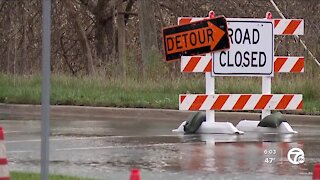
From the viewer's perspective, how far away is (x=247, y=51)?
15367 millimetres

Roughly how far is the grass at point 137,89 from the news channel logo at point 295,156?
5.40 meters

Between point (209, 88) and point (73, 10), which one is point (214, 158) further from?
point (73, 10)

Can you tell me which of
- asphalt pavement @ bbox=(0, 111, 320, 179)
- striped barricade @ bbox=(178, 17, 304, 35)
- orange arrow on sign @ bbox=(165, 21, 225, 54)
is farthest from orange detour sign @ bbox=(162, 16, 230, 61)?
asphalt pavement @ bbox=(0, 111, 320, 179)

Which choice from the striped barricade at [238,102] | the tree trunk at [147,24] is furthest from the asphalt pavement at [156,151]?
the tree trunk at [147,24]

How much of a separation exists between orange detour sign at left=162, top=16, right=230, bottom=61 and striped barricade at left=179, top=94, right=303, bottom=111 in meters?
0.76

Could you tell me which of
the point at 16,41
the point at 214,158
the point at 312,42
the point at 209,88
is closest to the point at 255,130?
the point at 209,88

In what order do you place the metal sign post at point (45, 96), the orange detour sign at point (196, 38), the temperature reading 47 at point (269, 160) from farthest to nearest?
1. the orange detour sign at point (196, 38)
2. the temperature reading 47 at point (269, 160)
3. the metal sign post at point (45, 96)

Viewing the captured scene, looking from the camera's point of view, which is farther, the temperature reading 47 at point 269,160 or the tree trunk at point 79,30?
the tree trunk at point 79,30

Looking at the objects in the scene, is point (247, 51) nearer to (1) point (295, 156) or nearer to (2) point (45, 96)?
(1) point (295, 156)

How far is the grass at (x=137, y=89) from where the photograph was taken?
65.3ft

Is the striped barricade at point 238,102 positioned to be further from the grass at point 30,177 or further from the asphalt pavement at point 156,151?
the grass at point 30,177

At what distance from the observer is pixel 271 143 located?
13789mm

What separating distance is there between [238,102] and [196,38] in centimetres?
143

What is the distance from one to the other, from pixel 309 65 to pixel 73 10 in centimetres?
1482
